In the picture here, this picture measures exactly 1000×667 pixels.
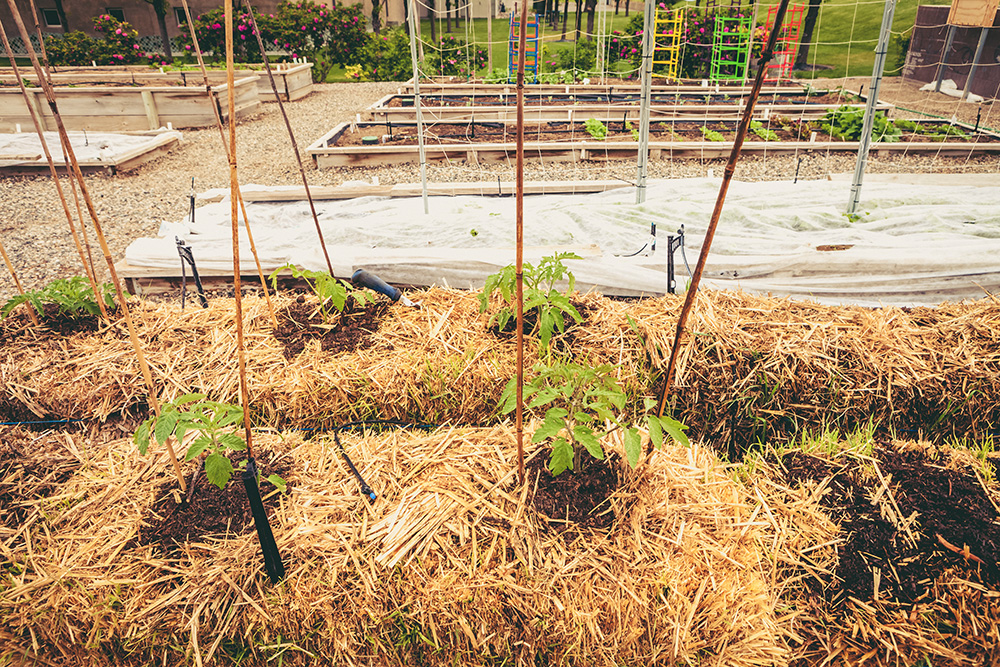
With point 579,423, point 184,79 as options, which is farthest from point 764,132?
point 184,79

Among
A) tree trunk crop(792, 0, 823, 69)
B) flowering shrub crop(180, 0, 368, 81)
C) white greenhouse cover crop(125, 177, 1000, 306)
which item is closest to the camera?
white greenhouse cover crop(125, 177, 1000, 306)

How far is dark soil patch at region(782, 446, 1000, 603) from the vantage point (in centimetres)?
182

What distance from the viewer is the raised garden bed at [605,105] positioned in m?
9.30

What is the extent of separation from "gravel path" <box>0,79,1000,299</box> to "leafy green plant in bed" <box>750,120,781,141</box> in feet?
2.42

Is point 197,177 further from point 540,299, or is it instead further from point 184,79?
point 540,299

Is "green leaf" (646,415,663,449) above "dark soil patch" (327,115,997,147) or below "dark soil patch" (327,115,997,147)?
below

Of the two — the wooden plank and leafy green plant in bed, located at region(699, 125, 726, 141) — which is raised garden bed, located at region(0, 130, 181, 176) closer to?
the wooden plank

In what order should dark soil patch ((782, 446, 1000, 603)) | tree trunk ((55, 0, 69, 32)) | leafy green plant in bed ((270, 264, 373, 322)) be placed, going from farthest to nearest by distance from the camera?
1. tree trunk ((55, 0, 69, 32))
2. leafy green plant in bed ((270, 264, 373, 322))
3. dark soil patch ((782, 446, 1000, 603))

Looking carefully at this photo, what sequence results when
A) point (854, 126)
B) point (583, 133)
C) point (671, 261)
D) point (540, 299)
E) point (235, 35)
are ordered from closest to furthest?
point (540, 299)
point (671, 261)
point (854, 126)
point (583, 133)
point (235, 35)

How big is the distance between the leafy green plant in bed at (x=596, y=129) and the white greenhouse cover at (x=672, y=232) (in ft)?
10.7

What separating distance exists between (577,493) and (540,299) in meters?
1.04

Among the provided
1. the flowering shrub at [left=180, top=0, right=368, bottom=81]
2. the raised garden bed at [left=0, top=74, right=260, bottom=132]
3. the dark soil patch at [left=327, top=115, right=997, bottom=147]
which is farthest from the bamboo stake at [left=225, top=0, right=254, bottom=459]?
Result: the flowering shrub at [left=180, top=0, right=368, bottom=81]

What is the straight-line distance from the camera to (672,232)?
4.23 m

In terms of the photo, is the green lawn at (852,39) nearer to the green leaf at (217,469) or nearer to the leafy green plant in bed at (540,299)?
the leafy green plant in bed at (540,299)
